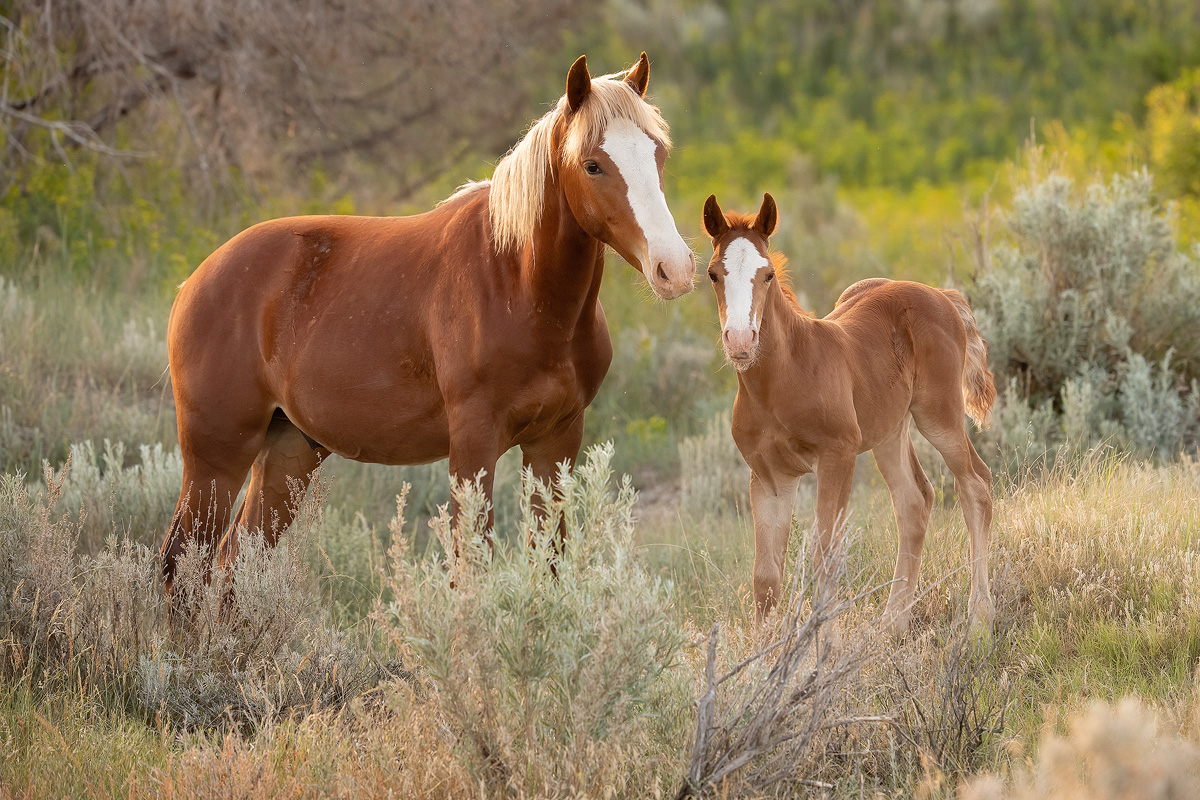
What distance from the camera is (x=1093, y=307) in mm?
7645

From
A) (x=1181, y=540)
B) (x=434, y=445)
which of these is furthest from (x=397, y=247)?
(x=1181, y=540)

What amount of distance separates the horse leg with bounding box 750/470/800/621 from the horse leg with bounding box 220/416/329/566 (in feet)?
6.68

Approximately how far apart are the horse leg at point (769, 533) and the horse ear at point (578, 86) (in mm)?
1583

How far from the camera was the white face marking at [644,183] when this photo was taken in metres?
3.48

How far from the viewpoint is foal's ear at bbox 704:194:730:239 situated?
154 inches

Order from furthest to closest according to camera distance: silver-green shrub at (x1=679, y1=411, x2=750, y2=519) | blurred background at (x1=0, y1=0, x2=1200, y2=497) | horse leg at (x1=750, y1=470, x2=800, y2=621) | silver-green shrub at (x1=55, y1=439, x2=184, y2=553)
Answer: blurred background at (x1=0, y1=0, x2=1200, y2=497) → silver-green shrub at (x1=679, y1=411, x2=750, y2=519) → silver-green shrub at (x1=55, y1=439, x2=184, y2=553) → horse leg at (x1=750, y1=470, x2=800, y2=621)

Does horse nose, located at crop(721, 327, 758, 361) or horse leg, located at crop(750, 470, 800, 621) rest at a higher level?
horse nose, located at crop(721, 327, 758, 361)

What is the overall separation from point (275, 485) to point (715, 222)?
2.39 meters

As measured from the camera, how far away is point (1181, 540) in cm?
477

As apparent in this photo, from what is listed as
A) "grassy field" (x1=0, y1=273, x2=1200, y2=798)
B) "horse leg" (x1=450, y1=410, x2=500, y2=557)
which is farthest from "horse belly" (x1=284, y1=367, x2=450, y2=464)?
"grassy field" (x1=0, y1=273, x2=1200, y2=798)

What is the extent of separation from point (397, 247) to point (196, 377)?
3.32 ft

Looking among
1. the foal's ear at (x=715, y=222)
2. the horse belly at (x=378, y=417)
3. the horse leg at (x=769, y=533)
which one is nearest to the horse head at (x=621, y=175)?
the foal's ear at (x=715, y=222)

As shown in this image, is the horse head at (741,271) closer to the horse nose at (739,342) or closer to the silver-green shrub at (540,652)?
the horse nose at (739,342)

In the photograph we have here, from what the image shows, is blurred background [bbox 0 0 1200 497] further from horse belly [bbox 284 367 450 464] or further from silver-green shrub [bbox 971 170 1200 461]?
horse belly [bbox 284 367 450 464]
